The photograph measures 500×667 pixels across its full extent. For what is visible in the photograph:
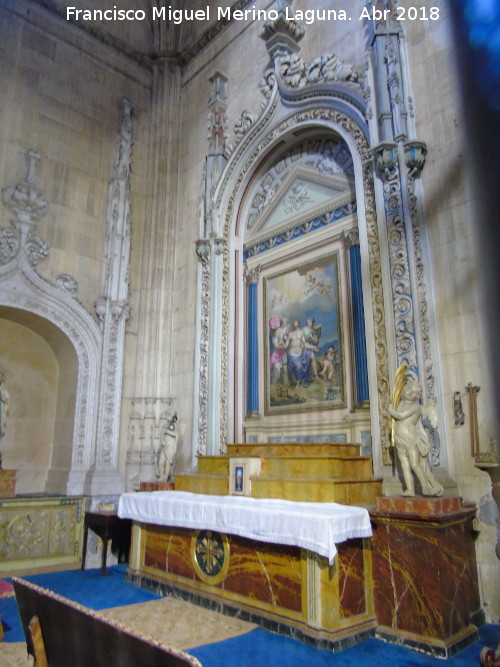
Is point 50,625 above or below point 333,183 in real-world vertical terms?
below

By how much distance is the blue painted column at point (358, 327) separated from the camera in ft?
22.2

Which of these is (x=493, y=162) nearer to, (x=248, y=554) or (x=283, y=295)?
(x=248, y=554)

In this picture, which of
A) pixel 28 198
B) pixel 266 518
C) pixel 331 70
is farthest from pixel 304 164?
pixel 266 518

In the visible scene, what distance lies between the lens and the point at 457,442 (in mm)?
5348

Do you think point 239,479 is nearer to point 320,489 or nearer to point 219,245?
point 320,489

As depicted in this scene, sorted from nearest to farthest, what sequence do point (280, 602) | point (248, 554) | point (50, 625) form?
point (50, 625)
point (280, 602)
point (248, 554)

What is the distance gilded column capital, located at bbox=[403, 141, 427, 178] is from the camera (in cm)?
606

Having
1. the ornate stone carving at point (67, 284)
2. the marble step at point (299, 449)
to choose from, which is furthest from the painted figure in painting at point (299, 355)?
the ornate stone carving at point (67, 284)

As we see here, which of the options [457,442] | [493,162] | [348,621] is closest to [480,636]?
[348,621]

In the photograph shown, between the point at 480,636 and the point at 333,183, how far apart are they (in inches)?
232

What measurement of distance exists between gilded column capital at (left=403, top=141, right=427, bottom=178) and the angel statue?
2.55 meters

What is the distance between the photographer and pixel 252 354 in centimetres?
862

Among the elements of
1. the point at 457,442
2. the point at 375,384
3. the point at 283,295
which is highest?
the point at 283,295

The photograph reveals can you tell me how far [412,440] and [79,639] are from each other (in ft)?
11.9
